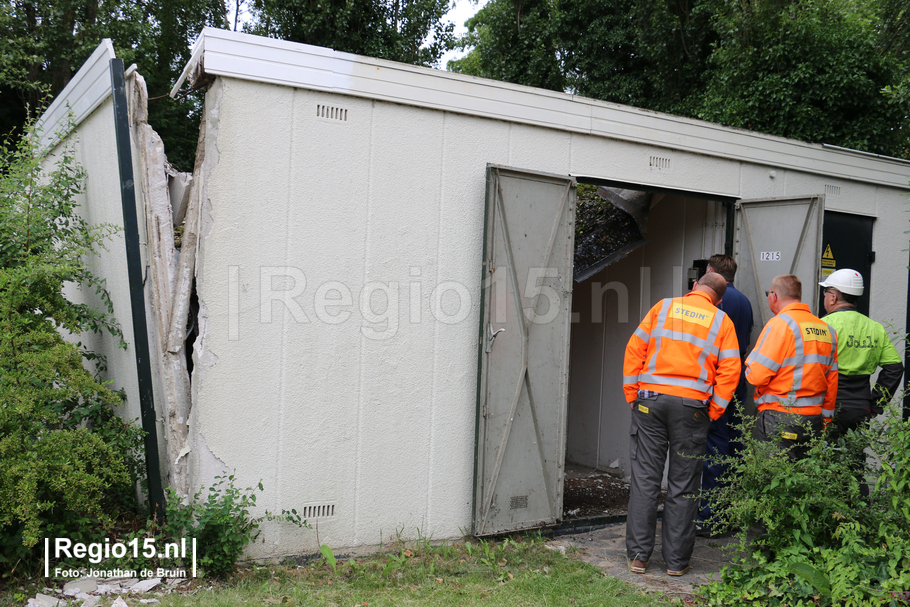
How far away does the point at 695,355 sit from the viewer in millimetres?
4172

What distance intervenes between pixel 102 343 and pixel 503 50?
13.9m

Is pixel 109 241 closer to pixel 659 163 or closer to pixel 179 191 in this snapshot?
pixel 179 191

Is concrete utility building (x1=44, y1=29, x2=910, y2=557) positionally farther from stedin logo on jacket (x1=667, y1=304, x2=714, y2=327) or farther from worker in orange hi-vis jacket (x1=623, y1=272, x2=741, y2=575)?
stedin logo on jacket (x1=667, y1=304, x2=714, y2=327)

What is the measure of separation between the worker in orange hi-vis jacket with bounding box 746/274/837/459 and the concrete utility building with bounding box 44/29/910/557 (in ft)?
1.71

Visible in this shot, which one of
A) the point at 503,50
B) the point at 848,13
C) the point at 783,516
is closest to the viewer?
the point at 783,516

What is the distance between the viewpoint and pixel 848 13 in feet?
42.1

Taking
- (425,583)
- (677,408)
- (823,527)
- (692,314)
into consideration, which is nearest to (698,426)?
(677,408)

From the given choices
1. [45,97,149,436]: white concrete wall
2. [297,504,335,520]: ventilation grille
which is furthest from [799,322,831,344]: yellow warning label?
[45,97,149,436]: white concrete wall

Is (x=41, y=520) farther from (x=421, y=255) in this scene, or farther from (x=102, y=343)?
Result: (x=421, y=255)

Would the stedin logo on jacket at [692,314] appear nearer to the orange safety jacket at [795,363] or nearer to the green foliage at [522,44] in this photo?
the orange safety jacket at [795,363]

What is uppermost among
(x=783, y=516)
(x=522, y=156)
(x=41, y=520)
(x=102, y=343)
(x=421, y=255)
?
(x=522, y=156)

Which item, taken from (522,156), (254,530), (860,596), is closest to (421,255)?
(522,156)

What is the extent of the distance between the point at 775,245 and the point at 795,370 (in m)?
1.79

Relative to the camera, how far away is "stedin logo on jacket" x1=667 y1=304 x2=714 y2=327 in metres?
4.19
